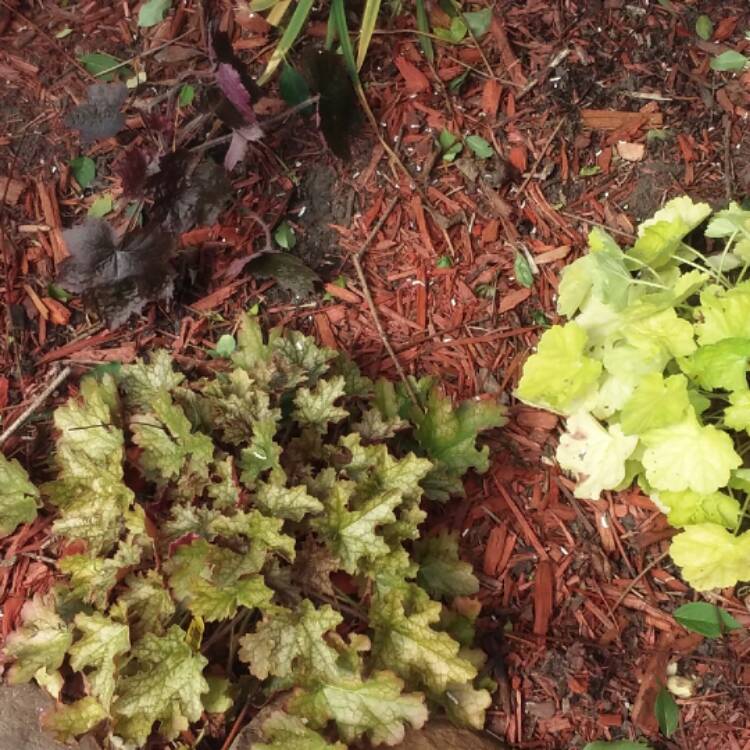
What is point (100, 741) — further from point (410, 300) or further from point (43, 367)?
point (410, 300)

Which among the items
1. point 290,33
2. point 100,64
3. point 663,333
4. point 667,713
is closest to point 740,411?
point 663,333

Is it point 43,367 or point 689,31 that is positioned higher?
point 689,31

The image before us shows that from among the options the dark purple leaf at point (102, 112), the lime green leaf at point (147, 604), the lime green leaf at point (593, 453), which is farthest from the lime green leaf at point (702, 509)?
the dark purple leaf at point (102, 112)

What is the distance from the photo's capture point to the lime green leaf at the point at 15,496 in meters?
1.87

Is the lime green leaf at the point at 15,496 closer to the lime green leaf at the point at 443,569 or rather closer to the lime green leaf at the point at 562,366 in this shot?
the lime green leaf at the point at 443,569

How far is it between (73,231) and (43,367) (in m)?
0.38

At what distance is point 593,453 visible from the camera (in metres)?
1.79

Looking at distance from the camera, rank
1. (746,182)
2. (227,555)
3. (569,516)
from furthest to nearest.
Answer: (746,182), (569,516), (227,555)

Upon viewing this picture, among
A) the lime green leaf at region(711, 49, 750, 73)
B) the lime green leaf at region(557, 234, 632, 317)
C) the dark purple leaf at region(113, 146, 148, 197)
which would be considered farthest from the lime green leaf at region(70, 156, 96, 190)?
the lime green leaf at region(711, 49, 750, 73)

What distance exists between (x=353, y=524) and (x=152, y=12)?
1.45 m

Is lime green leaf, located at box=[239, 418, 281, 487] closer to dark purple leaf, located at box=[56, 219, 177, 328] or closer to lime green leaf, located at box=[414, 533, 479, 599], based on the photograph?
lime green leaf, located at box=[414, 533, 479, 599]

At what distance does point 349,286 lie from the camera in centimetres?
221

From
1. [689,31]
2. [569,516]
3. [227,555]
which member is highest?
[689,31]

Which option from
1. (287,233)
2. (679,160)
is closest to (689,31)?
(679,160)
